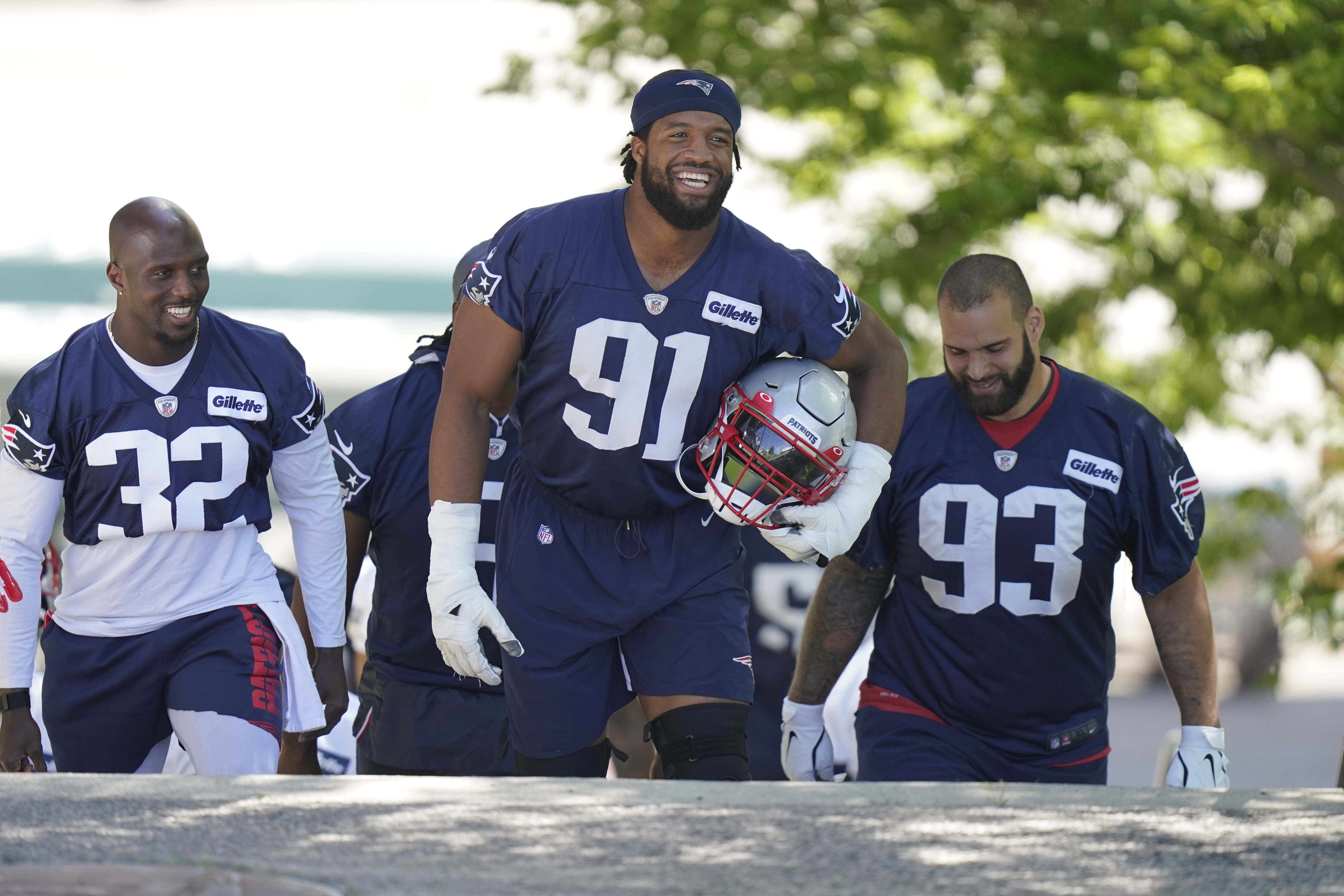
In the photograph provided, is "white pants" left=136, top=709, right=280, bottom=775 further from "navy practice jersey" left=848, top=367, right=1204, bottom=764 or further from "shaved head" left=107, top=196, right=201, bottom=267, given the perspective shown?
"navy practice jersey" left=848, top=367, right=1204, bottom=764

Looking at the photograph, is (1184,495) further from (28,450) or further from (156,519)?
(28,450)

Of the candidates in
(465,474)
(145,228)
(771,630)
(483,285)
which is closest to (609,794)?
(465,474)

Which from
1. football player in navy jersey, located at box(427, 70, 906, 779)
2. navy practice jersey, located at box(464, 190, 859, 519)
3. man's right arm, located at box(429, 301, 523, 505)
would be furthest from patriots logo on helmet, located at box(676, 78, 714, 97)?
man's right arm, located at box(429, 301, 523, 505)

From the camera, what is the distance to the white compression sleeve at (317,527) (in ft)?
13.6

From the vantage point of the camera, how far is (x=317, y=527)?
4199mm

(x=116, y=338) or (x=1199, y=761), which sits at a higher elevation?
(x=116, y=338)

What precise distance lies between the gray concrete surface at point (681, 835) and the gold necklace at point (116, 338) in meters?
1.26

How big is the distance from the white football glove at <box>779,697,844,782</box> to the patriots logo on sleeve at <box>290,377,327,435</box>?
1579 millimetres

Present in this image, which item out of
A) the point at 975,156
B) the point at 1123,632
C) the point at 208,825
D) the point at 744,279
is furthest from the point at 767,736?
the point at 1123,632

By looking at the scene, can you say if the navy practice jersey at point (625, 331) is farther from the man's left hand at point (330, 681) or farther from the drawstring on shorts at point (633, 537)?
the man's left hand at point (330, 681)

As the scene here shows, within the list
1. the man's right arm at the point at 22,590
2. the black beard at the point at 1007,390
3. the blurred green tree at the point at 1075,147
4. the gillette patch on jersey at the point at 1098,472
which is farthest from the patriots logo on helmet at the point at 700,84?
the blurred green tree at the point at 1075,147

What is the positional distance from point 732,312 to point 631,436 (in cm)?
38

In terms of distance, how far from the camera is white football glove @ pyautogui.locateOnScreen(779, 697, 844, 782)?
4.61 meters

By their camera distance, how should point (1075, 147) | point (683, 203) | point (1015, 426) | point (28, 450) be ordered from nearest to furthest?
point (683, 203) < point (28, 450) < point (1015, 426) < point (1075, 147)
